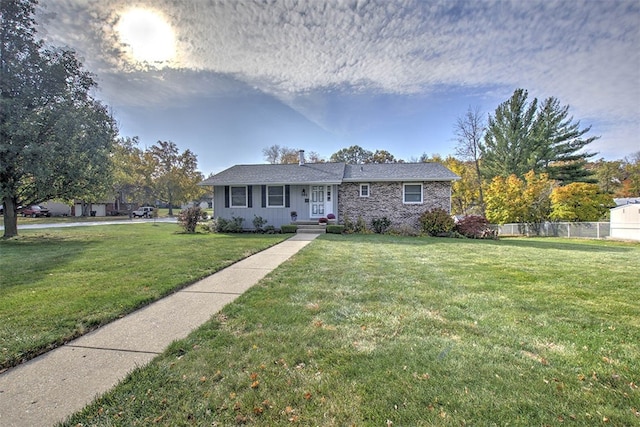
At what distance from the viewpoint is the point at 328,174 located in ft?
52.2

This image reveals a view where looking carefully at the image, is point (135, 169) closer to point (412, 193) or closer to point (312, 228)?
point (312, 228)

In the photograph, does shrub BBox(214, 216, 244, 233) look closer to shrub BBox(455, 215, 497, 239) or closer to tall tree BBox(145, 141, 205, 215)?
shrub BBox(455, 215, 497, 239)

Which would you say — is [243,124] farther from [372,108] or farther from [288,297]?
[288,297]

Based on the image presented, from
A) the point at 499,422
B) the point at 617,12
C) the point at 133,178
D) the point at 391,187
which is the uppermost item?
the point at 617,12

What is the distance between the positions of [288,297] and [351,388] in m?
2.27

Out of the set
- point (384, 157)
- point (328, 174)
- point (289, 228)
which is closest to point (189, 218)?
point (289, 228)

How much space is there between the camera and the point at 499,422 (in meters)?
1.82

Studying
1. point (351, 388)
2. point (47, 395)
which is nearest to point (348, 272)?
point (351, 388)

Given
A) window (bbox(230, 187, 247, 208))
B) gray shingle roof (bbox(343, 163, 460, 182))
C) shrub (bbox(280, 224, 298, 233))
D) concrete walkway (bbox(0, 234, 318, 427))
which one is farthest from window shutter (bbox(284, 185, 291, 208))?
concrete walkway (bbox(0, 234, 318, 427))

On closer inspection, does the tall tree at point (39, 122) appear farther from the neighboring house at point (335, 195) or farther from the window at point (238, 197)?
the window at point (238, 197)

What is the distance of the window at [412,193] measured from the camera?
1526 centimetres

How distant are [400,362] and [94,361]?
2809mm

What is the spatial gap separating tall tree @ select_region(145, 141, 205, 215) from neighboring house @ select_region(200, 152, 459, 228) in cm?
1929

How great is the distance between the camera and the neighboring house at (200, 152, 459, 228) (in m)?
15.1
